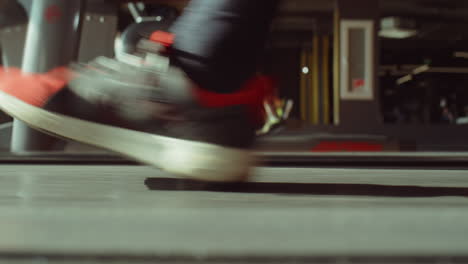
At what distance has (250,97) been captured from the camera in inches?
26.6

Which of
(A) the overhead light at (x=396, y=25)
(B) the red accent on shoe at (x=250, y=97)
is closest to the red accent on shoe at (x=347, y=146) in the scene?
(A) the overhead light at (x=396, y=25)

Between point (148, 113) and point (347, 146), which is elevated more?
point (148, 113)

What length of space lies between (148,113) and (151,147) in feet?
0.16

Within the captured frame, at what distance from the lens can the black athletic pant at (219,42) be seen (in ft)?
2.19

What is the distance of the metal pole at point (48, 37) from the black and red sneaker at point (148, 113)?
1167 mm

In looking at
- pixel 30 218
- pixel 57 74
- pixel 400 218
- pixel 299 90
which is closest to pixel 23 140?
pixel 57 74

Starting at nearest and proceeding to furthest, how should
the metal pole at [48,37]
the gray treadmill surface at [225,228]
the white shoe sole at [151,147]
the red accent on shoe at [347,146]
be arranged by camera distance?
1. the gray treadmill surface at [225,228]
2. the white shoe sole at [151,147]
3. the metal pole at [48,37]
4. the red accent on shoe at [347,146]

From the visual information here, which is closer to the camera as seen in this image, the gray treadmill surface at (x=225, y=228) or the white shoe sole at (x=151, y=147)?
the gray treadmill surface at (x=225, y=228)

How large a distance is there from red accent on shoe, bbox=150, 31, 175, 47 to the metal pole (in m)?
1.23

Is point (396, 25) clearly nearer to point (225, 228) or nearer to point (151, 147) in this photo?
point (151, 147)

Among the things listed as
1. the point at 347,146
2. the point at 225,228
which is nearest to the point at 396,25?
the point at 347,146

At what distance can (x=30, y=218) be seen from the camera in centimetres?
43

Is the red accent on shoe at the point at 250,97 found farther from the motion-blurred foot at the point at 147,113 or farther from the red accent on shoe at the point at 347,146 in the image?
the red accent on shoe at the point at 347,146

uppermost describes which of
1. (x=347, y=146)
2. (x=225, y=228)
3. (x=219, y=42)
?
(x=219, y=42)
